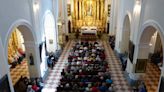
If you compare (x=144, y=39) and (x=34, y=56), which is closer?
(x=144, y=39)

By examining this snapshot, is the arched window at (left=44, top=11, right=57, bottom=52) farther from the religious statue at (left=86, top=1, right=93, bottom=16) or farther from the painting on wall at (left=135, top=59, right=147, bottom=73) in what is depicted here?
the religious statue at (left=86, top=1, right=93, bottom=16)

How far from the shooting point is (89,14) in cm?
2391

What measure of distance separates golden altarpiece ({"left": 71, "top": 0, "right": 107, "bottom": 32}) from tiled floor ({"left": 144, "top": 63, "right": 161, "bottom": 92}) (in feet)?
34.6

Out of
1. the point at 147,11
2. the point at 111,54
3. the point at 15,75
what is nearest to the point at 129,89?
the point at 147,11

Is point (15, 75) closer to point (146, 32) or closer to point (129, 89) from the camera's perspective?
point (129, 89)

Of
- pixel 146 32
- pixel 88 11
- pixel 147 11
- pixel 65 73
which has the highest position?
pixel 88 11

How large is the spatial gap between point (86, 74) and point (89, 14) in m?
12.9

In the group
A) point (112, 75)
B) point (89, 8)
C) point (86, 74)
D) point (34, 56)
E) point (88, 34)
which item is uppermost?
point (89, 8)

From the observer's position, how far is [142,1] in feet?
32.2

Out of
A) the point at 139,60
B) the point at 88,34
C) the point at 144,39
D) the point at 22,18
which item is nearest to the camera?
the point at 22,18

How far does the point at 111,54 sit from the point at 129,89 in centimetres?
627

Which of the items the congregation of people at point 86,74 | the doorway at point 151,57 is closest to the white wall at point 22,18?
the congregation of people at point 86,74

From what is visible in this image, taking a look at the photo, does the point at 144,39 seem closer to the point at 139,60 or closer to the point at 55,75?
the point at 139,60

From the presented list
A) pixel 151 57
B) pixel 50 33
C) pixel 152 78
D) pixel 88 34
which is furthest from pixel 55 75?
pixel 88 34
